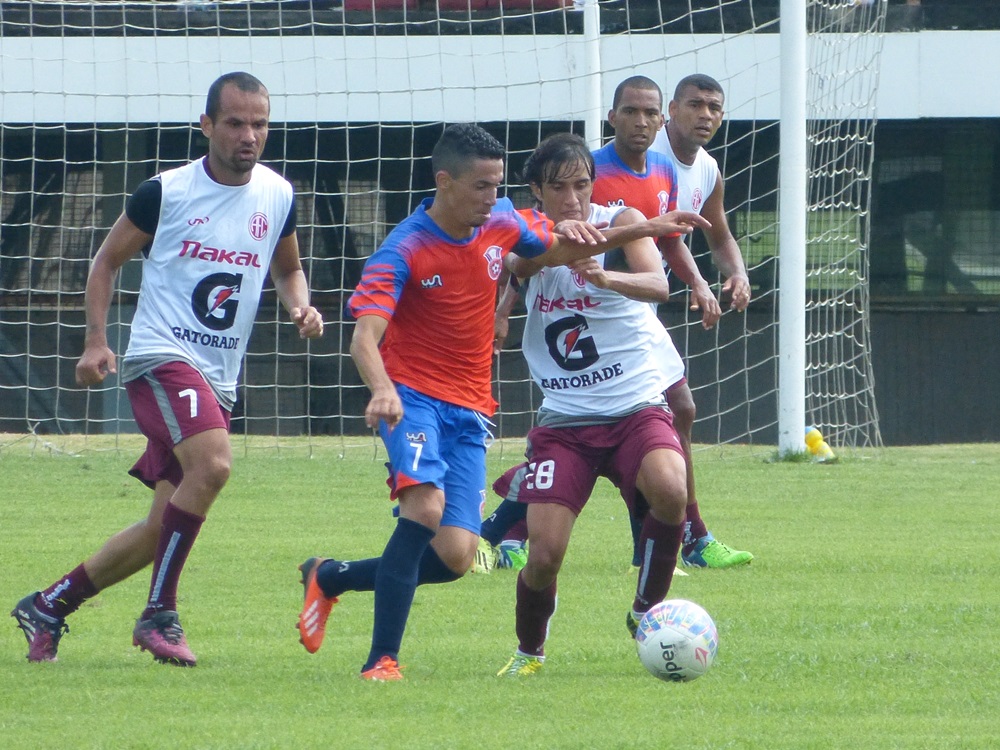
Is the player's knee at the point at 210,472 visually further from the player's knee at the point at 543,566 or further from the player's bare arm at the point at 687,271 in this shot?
the player's bare arm at the point at 687,271

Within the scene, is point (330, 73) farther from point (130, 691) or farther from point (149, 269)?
point (130, 691)

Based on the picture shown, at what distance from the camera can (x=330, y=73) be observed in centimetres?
1503

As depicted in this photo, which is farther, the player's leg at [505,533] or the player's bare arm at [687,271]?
the player's leg at [505,533]

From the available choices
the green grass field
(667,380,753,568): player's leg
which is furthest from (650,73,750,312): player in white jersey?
the green grass field

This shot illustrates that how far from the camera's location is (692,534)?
7520 mm

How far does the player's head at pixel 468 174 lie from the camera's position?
4988 mm

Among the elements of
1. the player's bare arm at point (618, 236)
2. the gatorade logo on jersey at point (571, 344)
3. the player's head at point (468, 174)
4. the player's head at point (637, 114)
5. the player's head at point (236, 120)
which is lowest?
the gatorade logo on jersey at point (571, 344)

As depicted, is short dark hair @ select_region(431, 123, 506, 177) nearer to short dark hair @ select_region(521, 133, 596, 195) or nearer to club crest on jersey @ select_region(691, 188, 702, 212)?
short dark hair @ select_region(521, 133, 596, 195)

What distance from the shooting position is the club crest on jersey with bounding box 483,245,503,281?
5176 millimetres

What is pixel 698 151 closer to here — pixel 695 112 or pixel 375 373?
pixel 695 112

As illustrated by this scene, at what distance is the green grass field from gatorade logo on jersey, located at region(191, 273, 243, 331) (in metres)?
1.16

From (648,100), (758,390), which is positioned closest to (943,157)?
(758,390)

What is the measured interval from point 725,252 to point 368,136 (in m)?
9.52

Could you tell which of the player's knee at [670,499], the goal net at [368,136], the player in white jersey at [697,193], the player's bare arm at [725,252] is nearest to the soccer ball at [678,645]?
the player's knee at [670,499]
